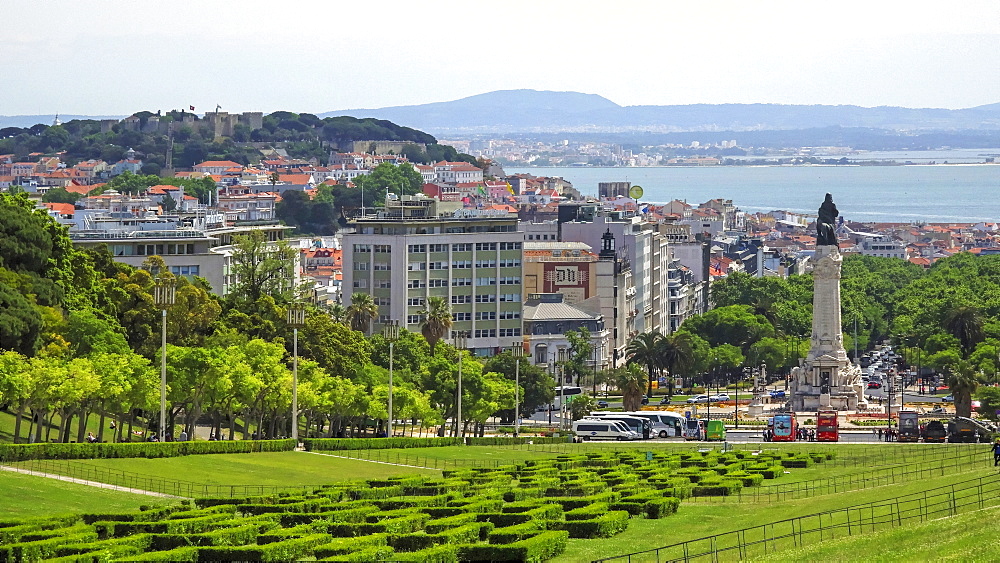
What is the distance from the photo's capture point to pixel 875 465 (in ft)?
236

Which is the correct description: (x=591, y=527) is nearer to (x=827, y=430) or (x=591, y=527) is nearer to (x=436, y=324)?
(x=827, y=430)

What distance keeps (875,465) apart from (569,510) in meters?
21.7

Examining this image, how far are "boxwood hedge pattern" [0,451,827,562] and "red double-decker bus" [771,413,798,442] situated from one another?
28241mm

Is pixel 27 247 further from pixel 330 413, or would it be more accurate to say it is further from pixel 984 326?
pixel 984 326

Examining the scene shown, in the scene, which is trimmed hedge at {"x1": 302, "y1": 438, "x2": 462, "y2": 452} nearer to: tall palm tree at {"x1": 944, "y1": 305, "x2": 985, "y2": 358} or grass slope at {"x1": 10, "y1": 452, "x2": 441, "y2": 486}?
grass slope at {"x1": 10, "y1": 452, "x2": 441, "y2": 486}

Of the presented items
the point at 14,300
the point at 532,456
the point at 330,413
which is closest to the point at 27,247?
the point at 14,300

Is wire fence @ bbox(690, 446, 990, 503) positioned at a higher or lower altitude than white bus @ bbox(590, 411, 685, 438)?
higher

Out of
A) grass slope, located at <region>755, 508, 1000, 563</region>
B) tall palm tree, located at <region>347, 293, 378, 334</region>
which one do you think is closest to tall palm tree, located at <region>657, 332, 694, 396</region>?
tall palm tree, located at <region>347, 293, 378, 334</region>

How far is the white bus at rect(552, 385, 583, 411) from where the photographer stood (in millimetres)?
123656

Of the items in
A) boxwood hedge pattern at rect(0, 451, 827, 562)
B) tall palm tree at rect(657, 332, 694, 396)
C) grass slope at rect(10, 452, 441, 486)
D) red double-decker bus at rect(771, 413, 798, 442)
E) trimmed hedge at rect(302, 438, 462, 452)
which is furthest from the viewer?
tall palm tree at rect(657, 332, 694, 396)

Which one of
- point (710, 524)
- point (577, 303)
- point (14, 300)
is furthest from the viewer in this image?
point (577, 303)

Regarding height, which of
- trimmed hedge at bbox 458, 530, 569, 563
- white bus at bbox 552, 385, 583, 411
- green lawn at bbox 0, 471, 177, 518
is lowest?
white bus at bbox 552, 385, 583, 411

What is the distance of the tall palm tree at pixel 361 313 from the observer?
125312mm

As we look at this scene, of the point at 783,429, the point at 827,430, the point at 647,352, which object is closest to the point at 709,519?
the point at 827,430
